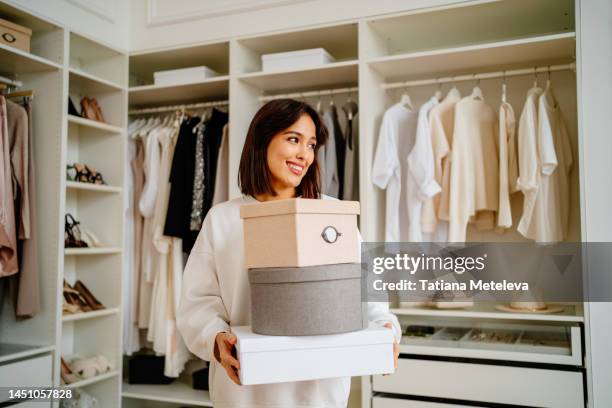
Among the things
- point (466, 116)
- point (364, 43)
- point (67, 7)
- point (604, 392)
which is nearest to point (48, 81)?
point (67, 7)

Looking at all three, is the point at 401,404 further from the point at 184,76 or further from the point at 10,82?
the point at 10,82

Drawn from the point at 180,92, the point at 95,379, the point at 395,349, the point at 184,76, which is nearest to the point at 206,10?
the point at 184,76

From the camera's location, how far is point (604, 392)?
2.08 metres

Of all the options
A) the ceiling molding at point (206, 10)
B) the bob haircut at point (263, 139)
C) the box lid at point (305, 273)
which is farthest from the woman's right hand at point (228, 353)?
the ceiling molding at point (206, 10)

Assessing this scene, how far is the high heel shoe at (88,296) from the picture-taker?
2.89 m

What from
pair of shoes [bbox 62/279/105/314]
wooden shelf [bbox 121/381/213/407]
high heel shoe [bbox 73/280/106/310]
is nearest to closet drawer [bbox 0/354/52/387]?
pair of shoes [bbox 62/279/105/314]

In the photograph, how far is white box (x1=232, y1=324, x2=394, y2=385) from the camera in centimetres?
117

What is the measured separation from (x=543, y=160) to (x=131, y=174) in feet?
7.04

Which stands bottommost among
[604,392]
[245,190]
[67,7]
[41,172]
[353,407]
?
[353,407]

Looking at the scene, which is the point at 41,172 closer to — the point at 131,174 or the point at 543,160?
the point at 131,174

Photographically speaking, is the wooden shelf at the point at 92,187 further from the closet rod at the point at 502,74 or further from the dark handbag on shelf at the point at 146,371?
the closet rod at the point at 502,74

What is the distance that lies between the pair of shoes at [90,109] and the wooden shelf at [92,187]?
367mm

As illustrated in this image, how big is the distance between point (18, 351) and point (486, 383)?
1956 mm

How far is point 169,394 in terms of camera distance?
294 cm
